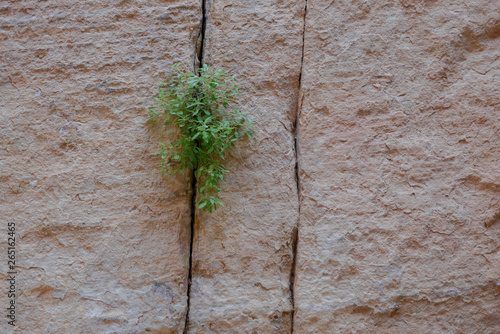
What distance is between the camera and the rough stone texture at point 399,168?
99.4 inches

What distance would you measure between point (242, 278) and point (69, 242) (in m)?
1.11

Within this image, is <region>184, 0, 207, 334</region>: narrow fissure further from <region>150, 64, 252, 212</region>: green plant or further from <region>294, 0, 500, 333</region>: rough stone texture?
<region>294, 0, 500, 333</region>: rough stone texture

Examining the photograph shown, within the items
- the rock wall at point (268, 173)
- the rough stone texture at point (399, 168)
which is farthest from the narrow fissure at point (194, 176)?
the rough stone texture at point (399, 168)

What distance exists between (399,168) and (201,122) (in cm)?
128

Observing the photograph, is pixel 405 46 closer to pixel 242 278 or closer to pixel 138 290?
pixel 242 278

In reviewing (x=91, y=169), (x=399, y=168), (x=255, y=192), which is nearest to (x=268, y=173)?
(x=255, y=192)

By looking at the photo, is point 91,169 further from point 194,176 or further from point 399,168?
point 399,168

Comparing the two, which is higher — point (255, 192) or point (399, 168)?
point (399, 168)

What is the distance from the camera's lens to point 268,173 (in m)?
2.70

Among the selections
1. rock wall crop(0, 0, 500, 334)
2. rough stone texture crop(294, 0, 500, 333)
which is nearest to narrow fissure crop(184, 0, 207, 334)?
rock wall crop(0, 0, 500, 334)

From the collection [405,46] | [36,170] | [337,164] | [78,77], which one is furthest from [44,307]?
[405,46]

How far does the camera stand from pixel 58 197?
2684 millimetres

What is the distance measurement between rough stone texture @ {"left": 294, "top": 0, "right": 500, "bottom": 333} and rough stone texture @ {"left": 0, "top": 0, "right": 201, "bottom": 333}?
869 millimetres

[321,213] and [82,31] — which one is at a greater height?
[82,31]
